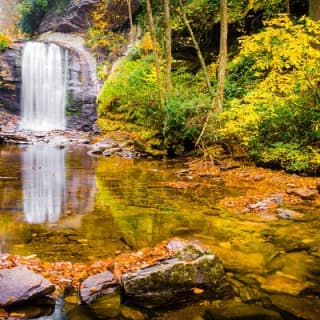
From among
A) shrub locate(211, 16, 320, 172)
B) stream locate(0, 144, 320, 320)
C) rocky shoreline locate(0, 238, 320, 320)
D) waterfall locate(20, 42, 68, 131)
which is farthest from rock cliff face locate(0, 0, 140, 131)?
rocky shoreline locate(0, 238, 320, 320)

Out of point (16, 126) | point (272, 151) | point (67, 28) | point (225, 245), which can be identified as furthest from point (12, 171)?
point (67, 28)

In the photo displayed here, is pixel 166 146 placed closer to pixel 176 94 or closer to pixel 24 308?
pixel 176 94

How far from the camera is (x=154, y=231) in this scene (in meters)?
4.97

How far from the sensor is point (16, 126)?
73.6 feet

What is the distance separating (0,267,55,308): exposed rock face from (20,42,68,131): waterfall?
21.0 meters

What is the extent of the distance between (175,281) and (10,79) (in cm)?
2330

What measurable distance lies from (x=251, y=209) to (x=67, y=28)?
27.2 metres

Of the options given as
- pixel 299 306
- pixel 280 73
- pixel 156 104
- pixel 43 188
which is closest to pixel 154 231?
pixel 299 306

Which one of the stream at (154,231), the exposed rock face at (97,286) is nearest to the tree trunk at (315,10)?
the stream at (154,231)

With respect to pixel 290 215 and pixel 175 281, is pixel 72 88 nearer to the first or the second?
pixel 290 215

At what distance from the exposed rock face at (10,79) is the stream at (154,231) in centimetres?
1667

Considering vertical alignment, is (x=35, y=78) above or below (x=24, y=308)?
above

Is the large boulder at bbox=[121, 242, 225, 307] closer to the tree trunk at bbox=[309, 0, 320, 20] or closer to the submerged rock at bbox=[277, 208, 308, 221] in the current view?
the submerged rock at bbox=[277, 208, 308, 221]

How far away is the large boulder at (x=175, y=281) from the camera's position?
10.5 feet
